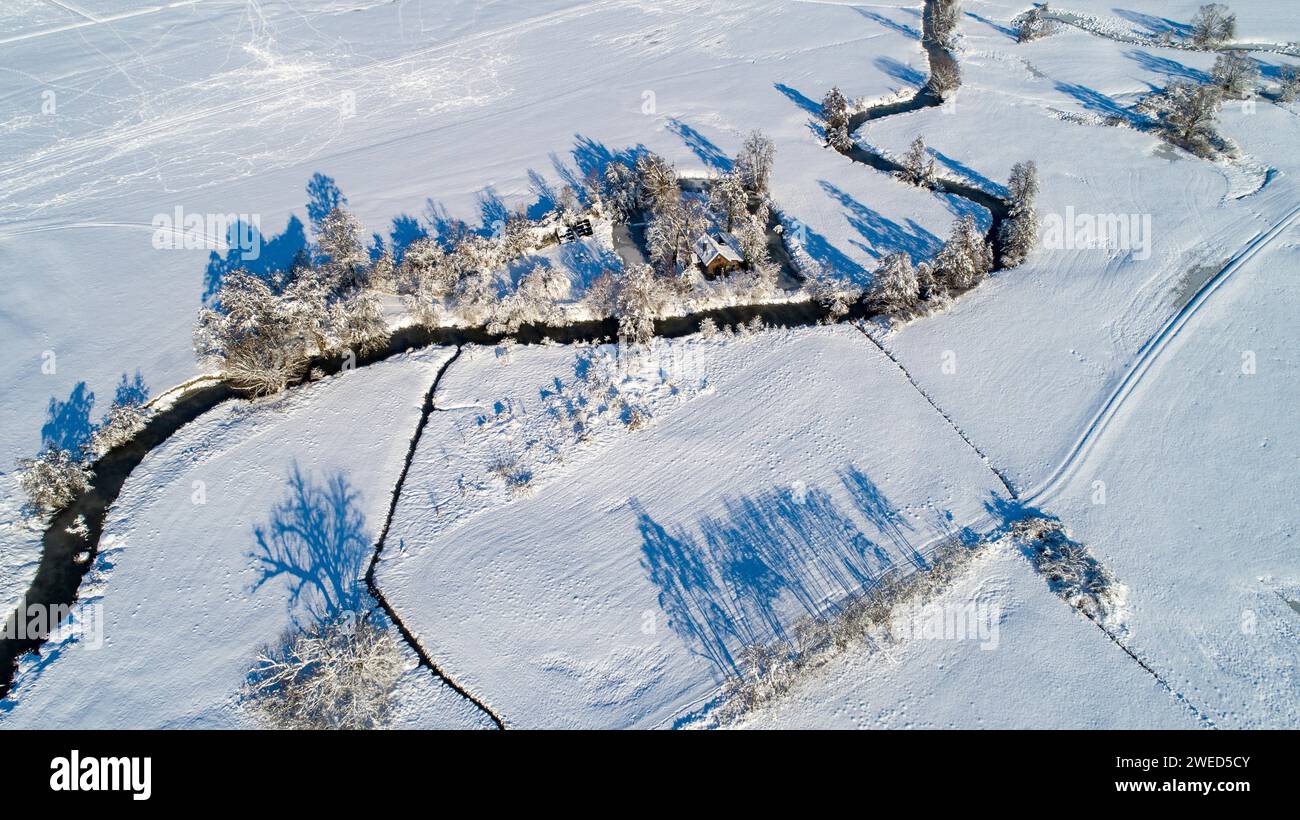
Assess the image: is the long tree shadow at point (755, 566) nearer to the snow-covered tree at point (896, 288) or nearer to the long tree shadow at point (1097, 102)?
the snow-covered tree at point (896, 288)

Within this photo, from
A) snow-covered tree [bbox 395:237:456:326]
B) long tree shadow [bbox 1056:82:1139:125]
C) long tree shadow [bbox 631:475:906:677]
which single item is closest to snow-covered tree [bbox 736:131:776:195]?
snow-covered tree [bbox 395:237:456:326]

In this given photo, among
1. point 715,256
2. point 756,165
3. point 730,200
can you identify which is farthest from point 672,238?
point 756,165

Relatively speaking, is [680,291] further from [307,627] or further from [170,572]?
[170,572]

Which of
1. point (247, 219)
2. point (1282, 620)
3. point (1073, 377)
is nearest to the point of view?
point (1282, 620)

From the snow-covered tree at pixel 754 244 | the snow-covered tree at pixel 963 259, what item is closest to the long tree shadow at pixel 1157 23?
the snow-covered tree at pixel 963 259

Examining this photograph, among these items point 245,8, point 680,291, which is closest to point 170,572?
point 680,291

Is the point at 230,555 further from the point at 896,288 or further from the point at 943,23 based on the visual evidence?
the point at 943,23

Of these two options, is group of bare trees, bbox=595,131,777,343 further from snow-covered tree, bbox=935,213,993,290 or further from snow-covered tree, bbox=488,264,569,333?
snow-covered tree, bbox=935,213,993,290
